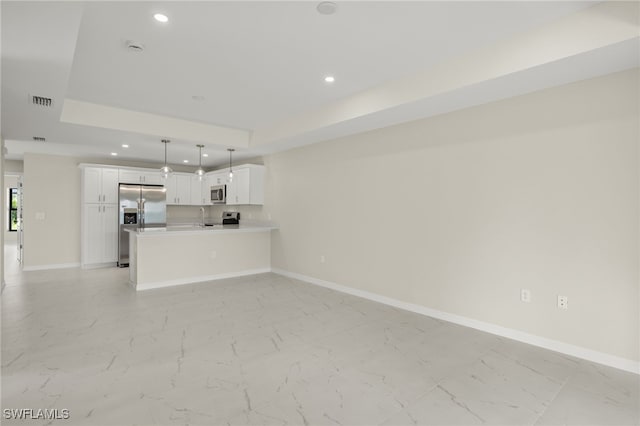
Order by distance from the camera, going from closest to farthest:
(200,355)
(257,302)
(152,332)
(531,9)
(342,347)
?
(531,9) < (200,355) < (342,347) < (152,332) < (257,302)

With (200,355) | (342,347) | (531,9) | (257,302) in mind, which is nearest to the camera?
(531,9)

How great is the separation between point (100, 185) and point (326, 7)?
6.84 metres

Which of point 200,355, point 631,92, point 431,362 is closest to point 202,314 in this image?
point 200,355

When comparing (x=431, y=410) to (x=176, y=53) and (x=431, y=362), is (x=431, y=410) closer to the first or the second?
(x=431, y=362)

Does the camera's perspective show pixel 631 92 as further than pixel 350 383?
Yes

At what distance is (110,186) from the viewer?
734cm

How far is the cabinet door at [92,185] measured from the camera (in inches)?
279

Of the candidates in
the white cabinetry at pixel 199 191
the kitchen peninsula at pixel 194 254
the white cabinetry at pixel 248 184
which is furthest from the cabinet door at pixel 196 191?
the kitchen peninsula at pixel 194 254

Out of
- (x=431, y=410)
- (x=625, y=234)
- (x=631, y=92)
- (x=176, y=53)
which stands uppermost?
(x=176, y=53)

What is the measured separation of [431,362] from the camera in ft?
9.26

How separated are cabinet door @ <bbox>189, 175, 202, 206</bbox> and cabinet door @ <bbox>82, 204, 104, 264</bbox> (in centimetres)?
193

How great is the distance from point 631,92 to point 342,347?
3173mm

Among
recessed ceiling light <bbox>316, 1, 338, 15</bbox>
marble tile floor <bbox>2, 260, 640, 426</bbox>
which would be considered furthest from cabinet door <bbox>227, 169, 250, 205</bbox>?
recessed ceiling light <bbox>316, 1, 338, 15</bbox>

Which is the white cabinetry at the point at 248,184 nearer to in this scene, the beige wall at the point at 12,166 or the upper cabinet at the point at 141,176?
the upper cabinet at the point at 141,176
